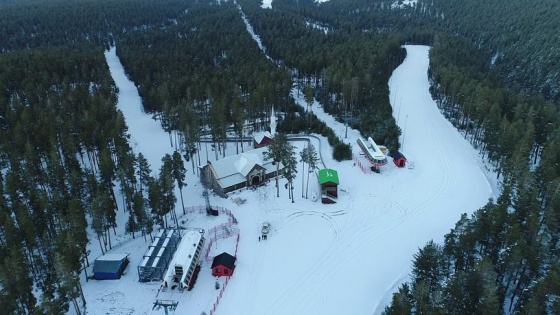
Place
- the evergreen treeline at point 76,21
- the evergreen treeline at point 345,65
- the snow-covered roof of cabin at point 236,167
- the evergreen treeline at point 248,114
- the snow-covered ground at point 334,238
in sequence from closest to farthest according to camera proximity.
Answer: the evergreen treeline at point 248,114 → the snow-covered ground at point 334,238 → the snow-covered roof of cabin at point 236,167 → the evergreen treeline at point 345,65 → the evergreen treeline at point 76,21

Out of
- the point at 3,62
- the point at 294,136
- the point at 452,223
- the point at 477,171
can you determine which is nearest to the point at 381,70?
the point at 294,136

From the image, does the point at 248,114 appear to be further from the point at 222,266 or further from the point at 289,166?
the point at 222,266

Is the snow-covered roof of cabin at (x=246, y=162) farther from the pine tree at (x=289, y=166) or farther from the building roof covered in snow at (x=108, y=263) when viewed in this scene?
the building roof covered in snow at (x=108, y=263)

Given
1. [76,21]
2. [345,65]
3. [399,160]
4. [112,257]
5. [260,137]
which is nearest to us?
[112,257]

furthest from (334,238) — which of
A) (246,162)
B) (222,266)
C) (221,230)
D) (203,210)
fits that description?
(246,162)

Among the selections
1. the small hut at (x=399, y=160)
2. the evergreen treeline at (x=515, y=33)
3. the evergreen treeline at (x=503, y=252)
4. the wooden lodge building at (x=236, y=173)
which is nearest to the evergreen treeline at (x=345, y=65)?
the small hut at (x=399, y=160)

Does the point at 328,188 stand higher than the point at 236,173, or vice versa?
the point at 236,173

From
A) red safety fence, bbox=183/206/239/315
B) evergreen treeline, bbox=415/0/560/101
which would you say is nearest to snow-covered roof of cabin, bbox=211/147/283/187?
red safety fence, bbox=183/206/239/315
